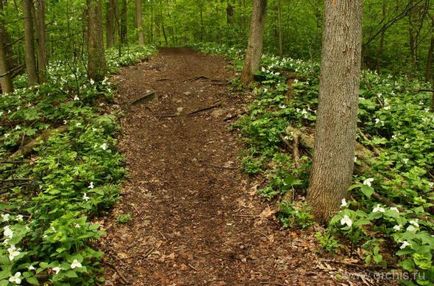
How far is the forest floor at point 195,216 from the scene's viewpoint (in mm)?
4434

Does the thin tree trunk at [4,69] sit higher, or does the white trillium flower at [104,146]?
the thin tree trunk at [4,69]

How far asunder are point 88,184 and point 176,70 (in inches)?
356

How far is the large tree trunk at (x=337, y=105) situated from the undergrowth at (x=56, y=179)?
316 cm

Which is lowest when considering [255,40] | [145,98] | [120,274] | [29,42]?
[120,274]

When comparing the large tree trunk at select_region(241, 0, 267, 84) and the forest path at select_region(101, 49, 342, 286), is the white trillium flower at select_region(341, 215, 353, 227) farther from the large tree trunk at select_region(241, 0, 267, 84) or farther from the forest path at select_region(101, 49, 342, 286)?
the large tree trunk at select_region(241, 0, 267, 84)

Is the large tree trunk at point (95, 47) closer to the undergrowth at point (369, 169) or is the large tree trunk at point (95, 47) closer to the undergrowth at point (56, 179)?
the undergrowth at point (56, 179)

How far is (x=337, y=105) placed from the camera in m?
4.82

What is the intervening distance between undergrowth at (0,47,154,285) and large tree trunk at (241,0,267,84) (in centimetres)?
432

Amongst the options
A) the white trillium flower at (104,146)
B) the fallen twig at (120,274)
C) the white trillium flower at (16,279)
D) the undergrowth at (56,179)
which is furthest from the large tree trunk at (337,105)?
the white trillium flower at (104,146)

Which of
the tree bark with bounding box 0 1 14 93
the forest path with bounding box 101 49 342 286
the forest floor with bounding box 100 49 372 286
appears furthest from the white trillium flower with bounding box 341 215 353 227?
the tree bark with bounding box 0 1 14 93

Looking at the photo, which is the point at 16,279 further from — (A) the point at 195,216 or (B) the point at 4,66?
(B) the point at 4,66

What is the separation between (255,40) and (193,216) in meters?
6.73

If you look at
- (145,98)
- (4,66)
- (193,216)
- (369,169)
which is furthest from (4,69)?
(369,169)

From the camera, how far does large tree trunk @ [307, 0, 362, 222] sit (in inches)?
184
